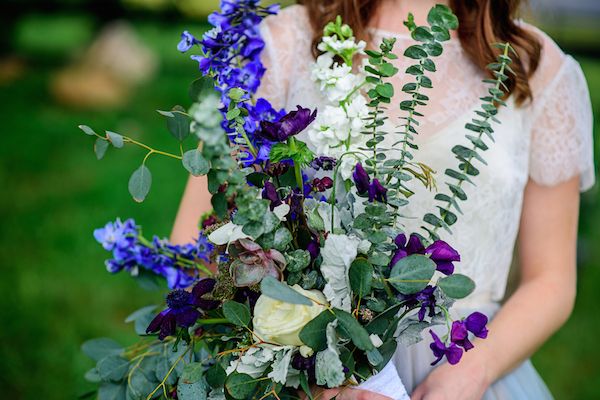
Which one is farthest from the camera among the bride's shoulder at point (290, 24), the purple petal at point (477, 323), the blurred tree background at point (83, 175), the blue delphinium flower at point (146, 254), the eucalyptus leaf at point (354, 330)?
the blurred tree background at point (83, 175)

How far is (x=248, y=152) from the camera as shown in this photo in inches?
44.6

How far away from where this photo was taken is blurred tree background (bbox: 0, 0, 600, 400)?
3.45 m

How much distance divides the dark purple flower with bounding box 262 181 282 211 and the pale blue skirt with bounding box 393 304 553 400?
0.60m

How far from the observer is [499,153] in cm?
158

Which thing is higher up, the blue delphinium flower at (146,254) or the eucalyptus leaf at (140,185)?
the eucalyptus leaf at (140,185)

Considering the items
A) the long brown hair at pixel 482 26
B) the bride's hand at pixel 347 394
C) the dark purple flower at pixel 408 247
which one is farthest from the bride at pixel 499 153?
the dark purple flower at pixel 408 247

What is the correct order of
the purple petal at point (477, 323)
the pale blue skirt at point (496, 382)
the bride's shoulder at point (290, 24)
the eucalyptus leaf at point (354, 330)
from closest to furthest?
the eucalyptus leaf at point (354, 330) → the purple petal at point (477, 323) → the pale blue skirt at point (496, 382) → the bride's shoulder at point (290, 24)

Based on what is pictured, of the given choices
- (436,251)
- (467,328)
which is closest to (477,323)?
(467,328)

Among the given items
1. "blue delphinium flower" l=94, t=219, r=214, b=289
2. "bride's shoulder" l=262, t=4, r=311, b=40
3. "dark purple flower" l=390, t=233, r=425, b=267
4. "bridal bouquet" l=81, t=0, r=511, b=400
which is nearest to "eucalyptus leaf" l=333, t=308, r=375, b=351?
"bridal bouquet" l=81, t=0, r=511, b=400

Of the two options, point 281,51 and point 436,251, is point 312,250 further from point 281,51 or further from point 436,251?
point 281,51

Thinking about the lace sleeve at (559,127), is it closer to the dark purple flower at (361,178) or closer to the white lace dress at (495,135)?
the white lace dress at (495,135)

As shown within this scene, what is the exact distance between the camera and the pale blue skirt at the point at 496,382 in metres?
1.51

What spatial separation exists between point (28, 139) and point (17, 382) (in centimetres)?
281

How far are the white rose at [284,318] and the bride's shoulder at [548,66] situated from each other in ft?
2.89
